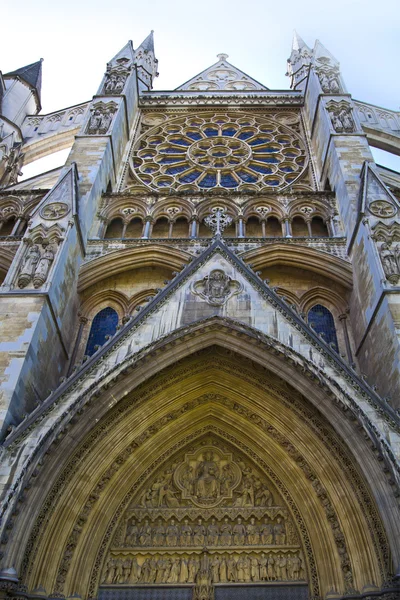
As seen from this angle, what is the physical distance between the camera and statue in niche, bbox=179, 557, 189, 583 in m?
Result: 7.85

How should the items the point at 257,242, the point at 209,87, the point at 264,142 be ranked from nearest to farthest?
the point at 257,242, the point at 264,142, the point at 209,87

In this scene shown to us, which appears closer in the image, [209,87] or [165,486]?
[165,486]

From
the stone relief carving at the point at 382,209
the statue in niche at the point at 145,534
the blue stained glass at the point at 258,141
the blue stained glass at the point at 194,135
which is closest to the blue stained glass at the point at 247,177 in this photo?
the blue stained glass at the point at 258,141

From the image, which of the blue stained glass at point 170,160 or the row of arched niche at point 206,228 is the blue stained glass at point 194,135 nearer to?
the blue stained glass at point 170,160

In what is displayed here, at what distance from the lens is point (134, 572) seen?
312 inches

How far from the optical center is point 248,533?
829 cm

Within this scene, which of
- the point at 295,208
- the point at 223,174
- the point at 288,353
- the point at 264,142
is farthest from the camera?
the point at 264,142

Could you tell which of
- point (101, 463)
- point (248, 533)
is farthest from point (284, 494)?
point (101, 463)

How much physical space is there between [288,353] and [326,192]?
21.6ft

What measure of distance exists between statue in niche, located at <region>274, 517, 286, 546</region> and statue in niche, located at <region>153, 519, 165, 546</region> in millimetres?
1873

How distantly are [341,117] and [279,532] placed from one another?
11.7 m

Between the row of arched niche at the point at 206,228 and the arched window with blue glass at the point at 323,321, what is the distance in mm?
1996

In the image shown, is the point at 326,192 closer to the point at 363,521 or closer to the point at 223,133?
the point at 223,133

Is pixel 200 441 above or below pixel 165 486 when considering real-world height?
above
